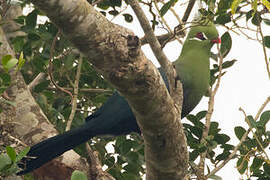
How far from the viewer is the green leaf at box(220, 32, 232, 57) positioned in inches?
141

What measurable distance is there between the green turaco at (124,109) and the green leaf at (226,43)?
0.74ft

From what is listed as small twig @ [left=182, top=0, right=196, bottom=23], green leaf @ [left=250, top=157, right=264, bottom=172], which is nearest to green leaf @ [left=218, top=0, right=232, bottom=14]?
small twig @ [left=182, top=0, right=196, bottom=23]

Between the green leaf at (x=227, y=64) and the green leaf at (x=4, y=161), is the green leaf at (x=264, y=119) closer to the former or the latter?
the green leaf at (x=227, y=64)

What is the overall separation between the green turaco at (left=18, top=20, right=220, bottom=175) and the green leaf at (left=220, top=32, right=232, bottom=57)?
224 mm

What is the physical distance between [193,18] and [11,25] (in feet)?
4.96

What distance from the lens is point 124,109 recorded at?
367 centimetres

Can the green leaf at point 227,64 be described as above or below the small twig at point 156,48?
below

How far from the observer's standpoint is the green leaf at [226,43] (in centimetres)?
358

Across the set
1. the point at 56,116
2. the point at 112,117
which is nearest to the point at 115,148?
the point at 112,117

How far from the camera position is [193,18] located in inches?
140

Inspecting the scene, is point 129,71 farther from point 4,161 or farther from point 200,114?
point 200,114

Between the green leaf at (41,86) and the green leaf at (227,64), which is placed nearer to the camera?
the green leaf at (41,86)

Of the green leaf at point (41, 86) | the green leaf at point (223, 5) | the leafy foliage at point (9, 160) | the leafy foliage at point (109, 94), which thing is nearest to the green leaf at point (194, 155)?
the leafy foliage at point (109, 94)

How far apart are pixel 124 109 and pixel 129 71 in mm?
1609
